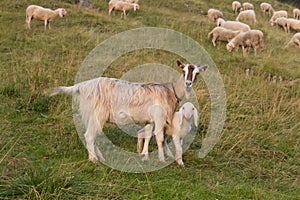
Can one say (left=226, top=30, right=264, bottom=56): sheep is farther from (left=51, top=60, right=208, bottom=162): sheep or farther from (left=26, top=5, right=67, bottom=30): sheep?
(left=51, top=60, right=208, bottom=162): sheep

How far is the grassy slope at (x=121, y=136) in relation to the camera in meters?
3.74

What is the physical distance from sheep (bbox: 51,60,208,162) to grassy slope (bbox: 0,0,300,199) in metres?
0.34

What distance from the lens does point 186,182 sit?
13.6 feet

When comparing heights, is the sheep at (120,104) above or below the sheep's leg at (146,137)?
above

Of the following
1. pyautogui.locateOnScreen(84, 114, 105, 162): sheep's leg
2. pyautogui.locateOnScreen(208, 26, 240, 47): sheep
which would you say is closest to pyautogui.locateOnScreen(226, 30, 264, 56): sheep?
pyautogui.locateOnScreen(208, 26, 240, 47): sheep

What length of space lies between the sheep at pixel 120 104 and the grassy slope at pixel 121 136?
34 cm

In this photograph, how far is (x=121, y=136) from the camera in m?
5.20

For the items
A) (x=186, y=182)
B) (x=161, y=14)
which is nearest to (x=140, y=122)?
(x=186, y=182)

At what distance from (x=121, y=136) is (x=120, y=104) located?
0.81 metres

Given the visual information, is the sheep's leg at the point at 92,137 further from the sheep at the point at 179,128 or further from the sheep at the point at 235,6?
the sheep at the point at 235,6

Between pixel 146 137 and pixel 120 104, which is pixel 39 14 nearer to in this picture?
pixel 120 104

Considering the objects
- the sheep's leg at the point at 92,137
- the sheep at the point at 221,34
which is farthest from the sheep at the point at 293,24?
the sheep's leg at the point at 92,137

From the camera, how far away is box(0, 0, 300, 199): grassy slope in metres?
3.74

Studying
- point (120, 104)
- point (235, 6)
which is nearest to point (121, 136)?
point (120, 104)
